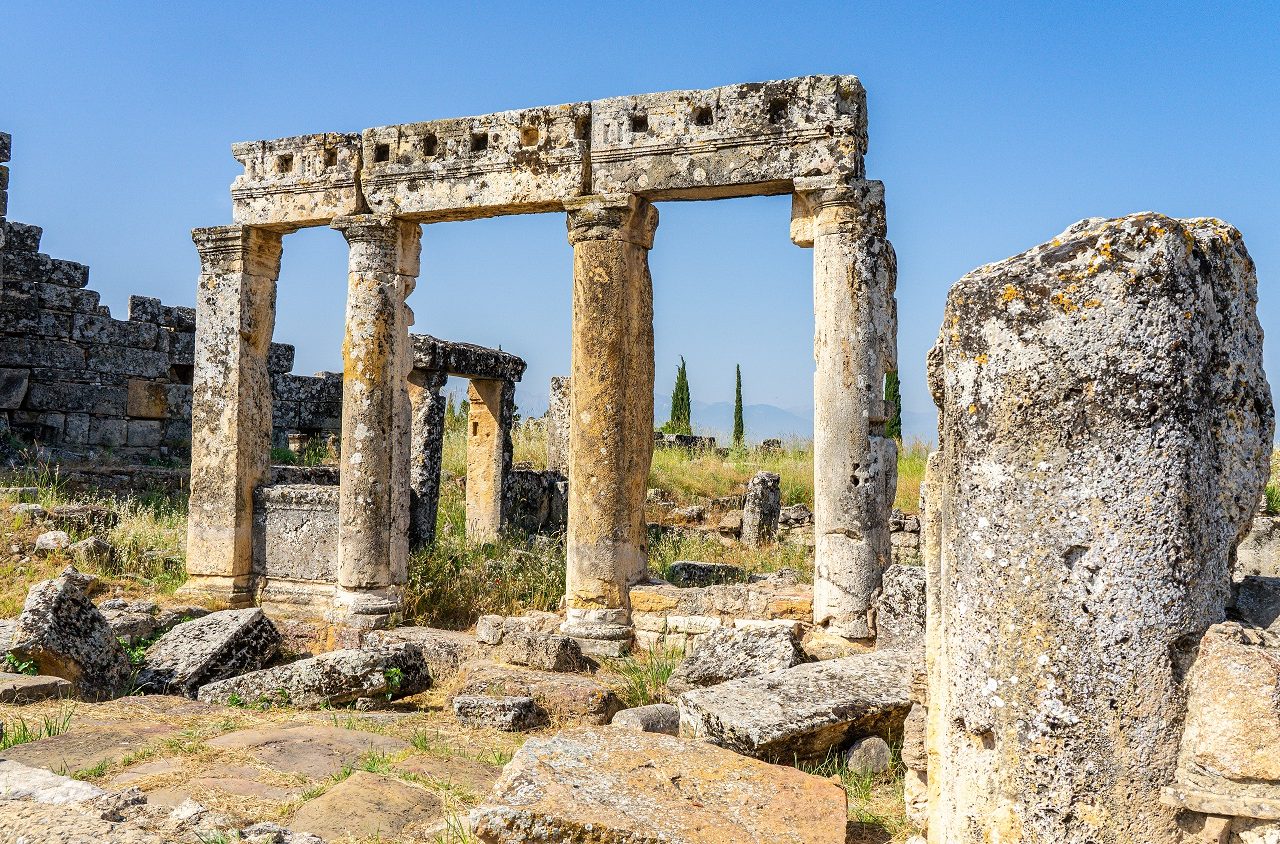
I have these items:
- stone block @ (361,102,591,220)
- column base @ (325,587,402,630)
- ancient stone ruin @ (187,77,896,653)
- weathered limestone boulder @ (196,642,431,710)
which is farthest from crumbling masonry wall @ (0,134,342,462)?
weathered limestone boulder @ (196,642,431,710)

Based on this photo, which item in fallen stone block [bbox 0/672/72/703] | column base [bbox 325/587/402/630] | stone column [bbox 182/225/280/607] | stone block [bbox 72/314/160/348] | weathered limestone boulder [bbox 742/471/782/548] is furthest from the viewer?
weathered limestone boulder [bbox 742/471/782/548]

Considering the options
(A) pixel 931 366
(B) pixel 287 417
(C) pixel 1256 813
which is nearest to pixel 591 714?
(A) pixel 931 366

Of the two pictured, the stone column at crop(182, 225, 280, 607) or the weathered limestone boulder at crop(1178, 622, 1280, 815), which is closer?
the weathered limestone boulder at crop(1178, 622, 1280, 815)

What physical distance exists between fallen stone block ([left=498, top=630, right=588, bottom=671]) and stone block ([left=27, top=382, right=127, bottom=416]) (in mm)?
9669

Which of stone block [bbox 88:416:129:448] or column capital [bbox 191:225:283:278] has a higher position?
column capital [bbox 191:225:283:278]

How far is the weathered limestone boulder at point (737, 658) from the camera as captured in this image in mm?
6641

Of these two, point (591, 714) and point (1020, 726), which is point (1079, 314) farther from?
point (591, 714)

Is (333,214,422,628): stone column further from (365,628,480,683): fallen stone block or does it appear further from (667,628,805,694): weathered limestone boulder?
(667,628,805,694): weathered limestone boulder

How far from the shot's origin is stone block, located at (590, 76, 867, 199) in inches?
296

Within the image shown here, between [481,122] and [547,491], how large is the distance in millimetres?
6983

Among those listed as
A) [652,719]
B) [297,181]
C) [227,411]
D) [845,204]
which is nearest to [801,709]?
[652,719]

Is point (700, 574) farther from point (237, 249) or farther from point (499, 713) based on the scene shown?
point (237, 249)

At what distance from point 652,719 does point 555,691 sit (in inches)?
34.9

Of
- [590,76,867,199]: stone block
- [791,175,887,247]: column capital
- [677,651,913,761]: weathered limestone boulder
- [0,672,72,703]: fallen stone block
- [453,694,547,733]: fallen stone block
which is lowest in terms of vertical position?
[453,694,547,733]: fallen stone block
